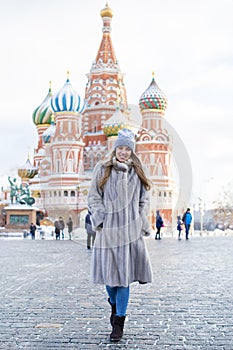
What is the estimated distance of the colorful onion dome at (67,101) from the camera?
166ft

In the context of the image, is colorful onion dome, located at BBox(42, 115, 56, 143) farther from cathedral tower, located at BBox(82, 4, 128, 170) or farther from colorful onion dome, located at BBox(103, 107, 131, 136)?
colorful onion dome, located at BBox(103, 107, 131, 136)

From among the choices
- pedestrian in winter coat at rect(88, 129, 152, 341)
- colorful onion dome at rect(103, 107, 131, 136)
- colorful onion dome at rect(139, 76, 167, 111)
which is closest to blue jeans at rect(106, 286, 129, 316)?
pedestrian in winter coat at rect(88, 129, 152, 341)

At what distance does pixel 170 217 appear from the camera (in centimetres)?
4672

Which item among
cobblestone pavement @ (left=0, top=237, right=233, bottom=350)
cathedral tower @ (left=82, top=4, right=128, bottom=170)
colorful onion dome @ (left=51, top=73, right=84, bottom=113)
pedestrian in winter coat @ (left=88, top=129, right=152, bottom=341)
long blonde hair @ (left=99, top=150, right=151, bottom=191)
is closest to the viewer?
cobblestone pavement @ (left=0, top=237, right=233, bottom=350)

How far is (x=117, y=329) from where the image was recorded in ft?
13.8

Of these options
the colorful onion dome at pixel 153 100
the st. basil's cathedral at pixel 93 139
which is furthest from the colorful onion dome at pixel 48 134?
the colorful onion dome at pixel 153 100

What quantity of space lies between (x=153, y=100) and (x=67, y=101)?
7.88 metres

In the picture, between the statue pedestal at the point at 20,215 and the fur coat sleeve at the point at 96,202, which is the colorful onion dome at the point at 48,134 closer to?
the statue pedestal at the point at 20,215

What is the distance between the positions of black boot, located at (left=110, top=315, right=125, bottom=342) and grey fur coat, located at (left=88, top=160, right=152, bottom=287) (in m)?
0.27

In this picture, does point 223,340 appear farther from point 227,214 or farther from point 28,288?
point 227,214

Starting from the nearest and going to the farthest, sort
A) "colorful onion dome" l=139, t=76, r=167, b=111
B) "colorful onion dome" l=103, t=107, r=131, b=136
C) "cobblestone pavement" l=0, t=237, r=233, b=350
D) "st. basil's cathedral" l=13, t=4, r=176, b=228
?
"cobblestone pavement" l=0, t=237, r=233, b=350 → "st. basil's cathedral" l=13, t=4, r=176, b=228 → "colorful onion dome" l=139, t=76, r=167, b=111 → "colorful onion dome" l=103, t=107, r=131, b=136

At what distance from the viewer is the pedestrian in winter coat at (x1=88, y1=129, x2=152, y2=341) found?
425cm

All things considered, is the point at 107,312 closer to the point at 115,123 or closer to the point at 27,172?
the point at 115,123

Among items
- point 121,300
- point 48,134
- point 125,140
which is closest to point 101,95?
point 48,134
